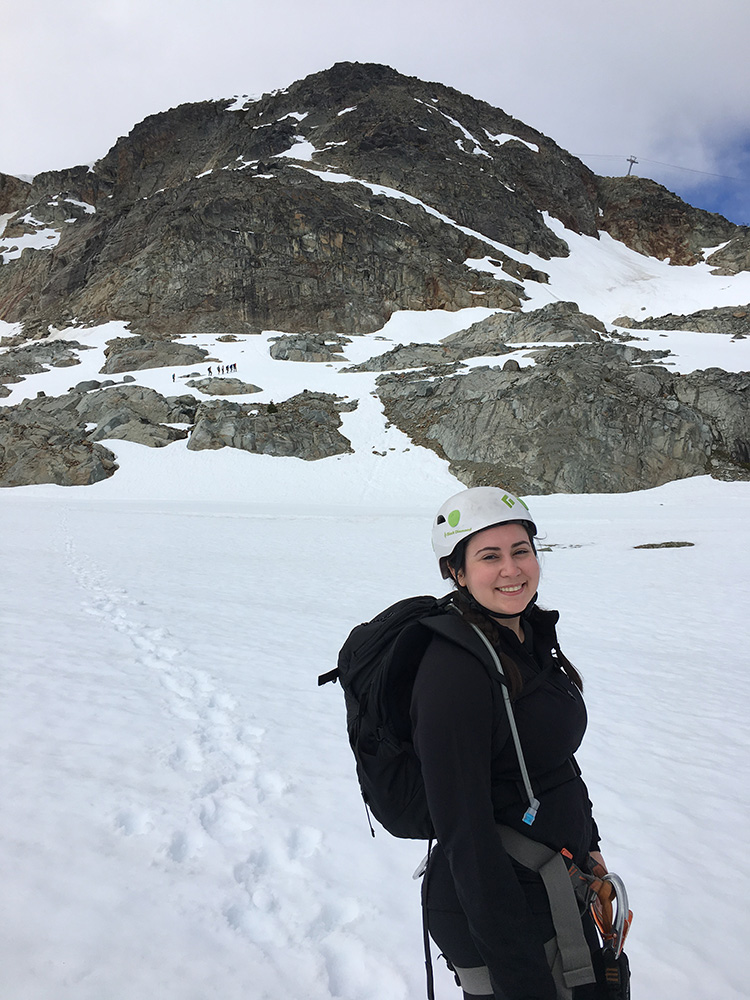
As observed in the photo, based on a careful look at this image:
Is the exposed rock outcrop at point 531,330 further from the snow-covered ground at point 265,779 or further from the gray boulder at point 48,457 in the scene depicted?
the snow-covered ground at point 265,779

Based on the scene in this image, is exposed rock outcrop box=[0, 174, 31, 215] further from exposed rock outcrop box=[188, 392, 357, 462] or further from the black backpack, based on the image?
the black backpack

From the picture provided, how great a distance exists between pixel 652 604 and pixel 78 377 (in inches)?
2057

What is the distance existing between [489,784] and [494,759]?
0.13 m

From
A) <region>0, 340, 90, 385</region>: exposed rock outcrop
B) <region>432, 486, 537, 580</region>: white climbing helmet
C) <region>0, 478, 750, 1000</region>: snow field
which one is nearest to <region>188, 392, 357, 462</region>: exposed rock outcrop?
<region>0, 340, 90, 385</region>: exposed rock outcrop

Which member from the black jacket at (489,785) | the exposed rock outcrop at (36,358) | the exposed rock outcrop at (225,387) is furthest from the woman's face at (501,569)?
the exposed rock outcrop at (36,358)

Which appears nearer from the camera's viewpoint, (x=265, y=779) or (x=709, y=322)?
(x=265, y=779)

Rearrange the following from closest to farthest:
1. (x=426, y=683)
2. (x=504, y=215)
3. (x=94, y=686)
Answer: (x=426, y=683)
(x=94, y=686)
(x=504, y=215)

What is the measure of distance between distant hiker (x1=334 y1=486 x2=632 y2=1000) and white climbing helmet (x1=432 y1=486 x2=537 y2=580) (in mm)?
109

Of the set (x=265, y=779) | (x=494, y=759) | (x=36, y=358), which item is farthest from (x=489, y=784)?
(x=36, y=358)

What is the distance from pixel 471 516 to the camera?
1999mm

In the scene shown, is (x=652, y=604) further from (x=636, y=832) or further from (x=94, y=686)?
(x=94, y=686)

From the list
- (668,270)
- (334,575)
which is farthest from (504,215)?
(334,575)

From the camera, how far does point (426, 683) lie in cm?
156

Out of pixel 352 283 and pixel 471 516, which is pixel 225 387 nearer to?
pixel 352 283
